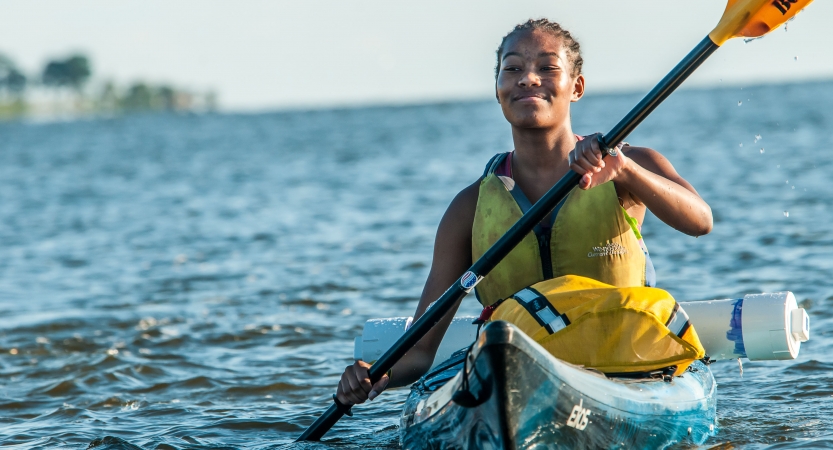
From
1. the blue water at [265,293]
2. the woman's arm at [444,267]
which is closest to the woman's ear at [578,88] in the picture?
the woman's arm at [444,267]

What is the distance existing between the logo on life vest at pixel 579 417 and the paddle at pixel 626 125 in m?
0.75

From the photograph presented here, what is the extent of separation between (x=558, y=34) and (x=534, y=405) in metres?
1.61

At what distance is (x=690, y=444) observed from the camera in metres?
3.81

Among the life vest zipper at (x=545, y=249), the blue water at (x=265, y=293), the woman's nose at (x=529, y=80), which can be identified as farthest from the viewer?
the blue water at (x=265, y=293)

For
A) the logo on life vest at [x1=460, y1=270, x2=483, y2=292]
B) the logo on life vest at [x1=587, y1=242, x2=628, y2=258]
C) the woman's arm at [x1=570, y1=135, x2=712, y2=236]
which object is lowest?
the logo on life vest at [x1=460, y1=270, x2=483, y2=292]

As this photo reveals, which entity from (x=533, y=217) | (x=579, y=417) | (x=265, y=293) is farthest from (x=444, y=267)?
(x=265, y=293)

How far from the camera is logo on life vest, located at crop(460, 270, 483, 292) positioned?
12.2 feet

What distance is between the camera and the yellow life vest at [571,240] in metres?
3.89

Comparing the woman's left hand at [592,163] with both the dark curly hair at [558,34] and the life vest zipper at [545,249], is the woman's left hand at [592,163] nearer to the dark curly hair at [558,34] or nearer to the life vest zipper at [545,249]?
the life vest zipper at [545,249]

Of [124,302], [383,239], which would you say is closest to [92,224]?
[383,239]

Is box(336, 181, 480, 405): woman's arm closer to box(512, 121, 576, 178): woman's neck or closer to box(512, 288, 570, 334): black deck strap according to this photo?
box(512, 121, 576, 178): woman's neck

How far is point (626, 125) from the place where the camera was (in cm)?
342

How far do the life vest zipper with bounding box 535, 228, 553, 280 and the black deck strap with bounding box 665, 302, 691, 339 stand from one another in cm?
56

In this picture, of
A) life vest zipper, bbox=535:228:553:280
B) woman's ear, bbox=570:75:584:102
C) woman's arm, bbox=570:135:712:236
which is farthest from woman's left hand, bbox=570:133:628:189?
woman's ear, bbox=570:75:584:102
